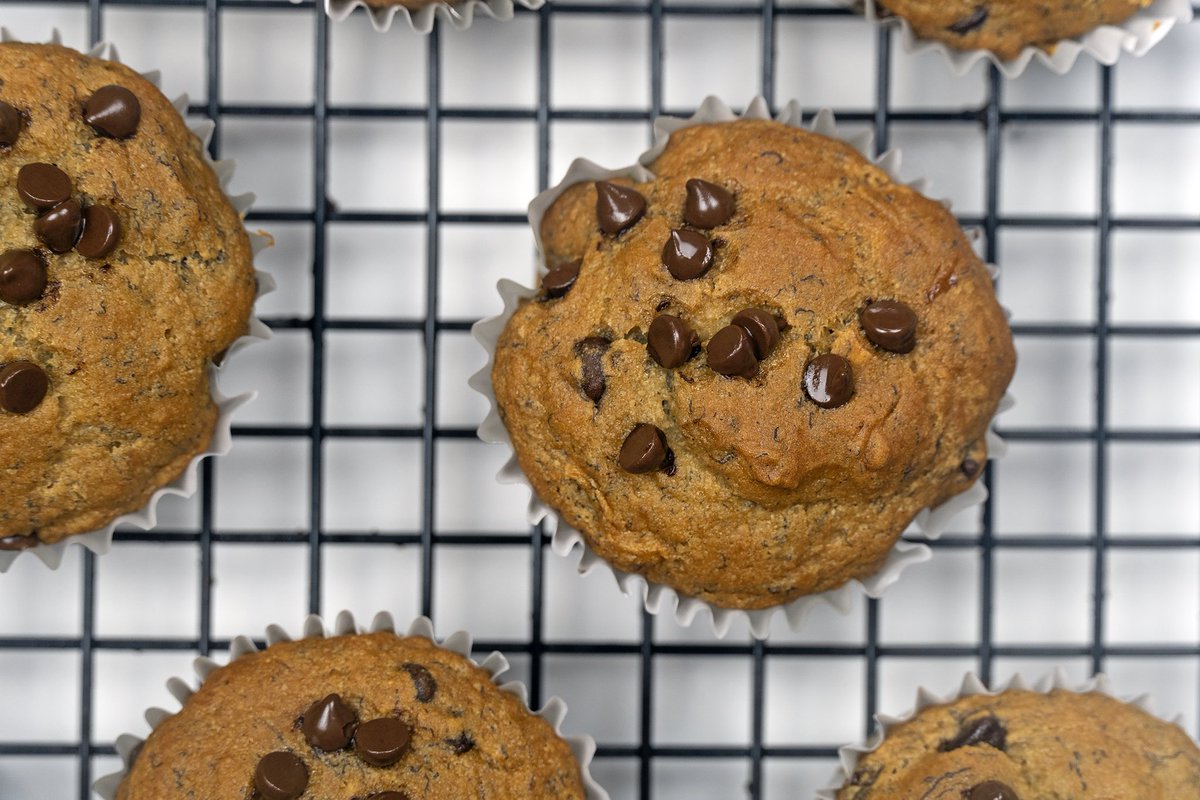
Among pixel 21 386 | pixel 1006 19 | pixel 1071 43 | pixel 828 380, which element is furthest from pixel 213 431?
pixel 1071 43

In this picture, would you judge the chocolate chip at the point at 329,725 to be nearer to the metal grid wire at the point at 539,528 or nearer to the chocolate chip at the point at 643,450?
the metal grid wire at the point at 539,528

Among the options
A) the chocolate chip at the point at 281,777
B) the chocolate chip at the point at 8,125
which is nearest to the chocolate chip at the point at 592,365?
the chocolate chip at the point at 281,777

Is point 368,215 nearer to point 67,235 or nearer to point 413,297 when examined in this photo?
point 413,297

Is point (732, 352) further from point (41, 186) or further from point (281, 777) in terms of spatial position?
point (41, 186)

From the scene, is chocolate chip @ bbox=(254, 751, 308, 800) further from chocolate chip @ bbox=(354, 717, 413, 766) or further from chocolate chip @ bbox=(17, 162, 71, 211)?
chocolate chip @ bbox=(17, 162, 71, 211)

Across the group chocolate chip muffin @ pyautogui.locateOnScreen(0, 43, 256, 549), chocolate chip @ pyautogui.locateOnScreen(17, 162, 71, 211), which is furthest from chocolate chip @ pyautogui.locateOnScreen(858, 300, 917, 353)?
chocolate chip @ pyautogui.locateOnScreen(17, 162, 71, 211)

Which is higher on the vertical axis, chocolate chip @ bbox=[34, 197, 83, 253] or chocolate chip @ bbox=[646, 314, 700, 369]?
chocolate chip @ bbox=[34, 197, 83, 253]
